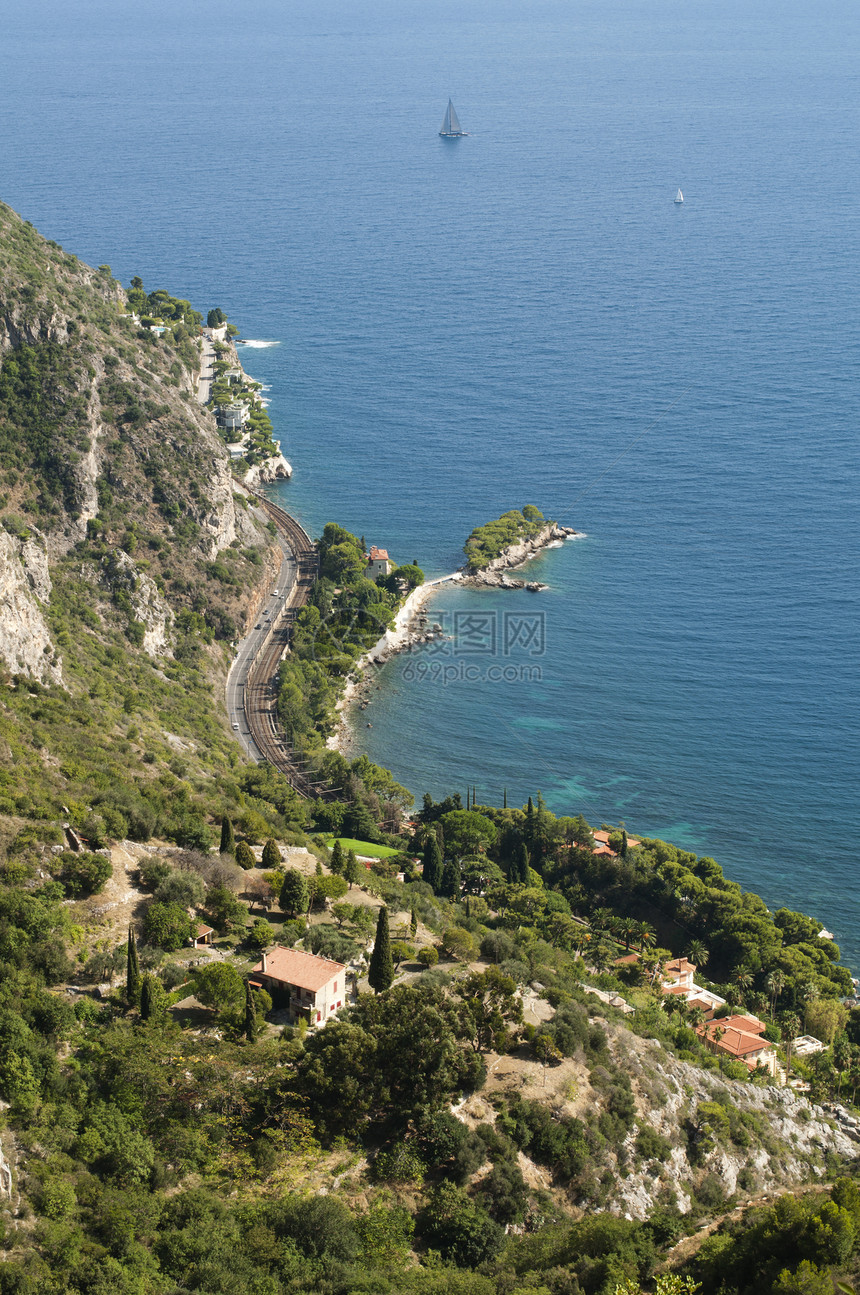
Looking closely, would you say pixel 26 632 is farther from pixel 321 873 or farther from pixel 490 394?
pixel 490 394

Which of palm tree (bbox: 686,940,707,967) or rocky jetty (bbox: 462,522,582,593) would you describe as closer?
palm tree (bbox: 686,940,707,967)

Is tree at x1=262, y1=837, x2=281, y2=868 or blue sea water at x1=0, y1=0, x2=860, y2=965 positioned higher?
blue sea water at x1=0, y1=0, x2=860, y2=965

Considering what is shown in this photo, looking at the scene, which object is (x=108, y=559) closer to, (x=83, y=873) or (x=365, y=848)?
(x=365, y=848)

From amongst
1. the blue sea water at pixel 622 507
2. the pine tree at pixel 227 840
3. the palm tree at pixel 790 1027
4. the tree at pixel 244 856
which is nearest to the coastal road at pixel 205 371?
the blue sea water at pixel 622 507

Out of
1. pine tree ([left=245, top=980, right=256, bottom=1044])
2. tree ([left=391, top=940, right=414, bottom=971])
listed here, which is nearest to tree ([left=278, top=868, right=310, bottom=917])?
tree ([left=391, top=940, right=414, bottom=971])

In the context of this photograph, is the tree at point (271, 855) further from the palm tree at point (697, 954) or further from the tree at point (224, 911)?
the palm tree at point (697, 954)

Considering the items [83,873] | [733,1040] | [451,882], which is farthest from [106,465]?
[733,1040]

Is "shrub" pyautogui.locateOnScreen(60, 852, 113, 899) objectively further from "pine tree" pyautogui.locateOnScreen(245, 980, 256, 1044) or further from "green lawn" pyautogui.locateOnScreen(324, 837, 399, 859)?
"green lawn" pyautogui.locateOnScreen(324, 837, 399, 859)
